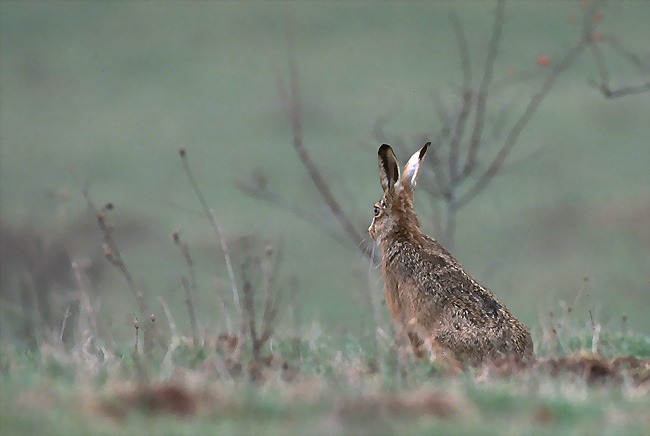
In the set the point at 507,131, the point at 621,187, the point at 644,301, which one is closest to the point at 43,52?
the point at 507,131

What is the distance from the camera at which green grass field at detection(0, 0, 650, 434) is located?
33.7ft

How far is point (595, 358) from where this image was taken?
8.47m

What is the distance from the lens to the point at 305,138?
2795 centimetres

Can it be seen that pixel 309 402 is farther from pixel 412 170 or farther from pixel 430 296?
pixel 412 170

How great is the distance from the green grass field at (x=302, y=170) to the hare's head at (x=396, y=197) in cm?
91

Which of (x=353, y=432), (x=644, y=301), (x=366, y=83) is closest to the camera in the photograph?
(x=353, y=432)

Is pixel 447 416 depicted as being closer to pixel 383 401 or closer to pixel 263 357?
pixel 383 401

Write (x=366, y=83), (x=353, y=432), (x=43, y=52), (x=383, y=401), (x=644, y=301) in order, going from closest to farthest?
(x=353, y=432) < (x=383, y=401) < (x=644, y=301) < (x=366, y=83) < (x=43, y=52)

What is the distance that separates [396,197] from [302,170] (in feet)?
52.9

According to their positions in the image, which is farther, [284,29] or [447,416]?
[284,29]

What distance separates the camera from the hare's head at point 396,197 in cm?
1002

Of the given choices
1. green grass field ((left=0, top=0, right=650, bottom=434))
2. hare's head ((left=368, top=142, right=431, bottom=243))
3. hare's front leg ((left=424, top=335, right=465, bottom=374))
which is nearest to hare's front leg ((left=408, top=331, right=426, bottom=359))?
hare's front leg ((left=424, top=335, right=465, bottom=374))

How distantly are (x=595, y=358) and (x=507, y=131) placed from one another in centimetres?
1785

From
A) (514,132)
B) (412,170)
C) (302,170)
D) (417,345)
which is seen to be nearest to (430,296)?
(417,345)
